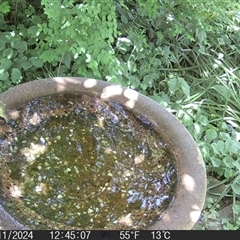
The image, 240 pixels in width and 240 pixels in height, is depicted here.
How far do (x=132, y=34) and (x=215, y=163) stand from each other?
1148 millimetres

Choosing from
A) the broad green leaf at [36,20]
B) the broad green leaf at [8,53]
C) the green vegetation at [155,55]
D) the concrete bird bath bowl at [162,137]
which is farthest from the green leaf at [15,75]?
the concrete bird bath bowl at [162,137]

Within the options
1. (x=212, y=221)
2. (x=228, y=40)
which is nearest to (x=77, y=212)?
(x=212, y=221)

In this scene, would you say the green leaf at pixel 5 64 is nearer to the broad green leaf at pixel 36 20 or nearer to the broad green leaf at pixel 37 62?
the broad green leaf at pixel 37 62

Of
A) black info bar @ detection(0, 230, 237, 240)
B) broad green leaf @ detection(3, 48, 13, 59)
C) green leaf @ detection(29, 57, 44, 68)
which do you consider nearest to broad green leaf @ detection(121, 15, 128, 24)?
green leaf @ detection(29, 57, 44, 68)

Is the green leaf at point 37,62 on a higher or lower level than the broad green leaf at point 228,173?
higher

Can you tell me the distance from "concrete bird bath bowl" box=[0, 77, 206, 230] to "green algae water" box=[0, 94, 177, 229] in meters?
0.03

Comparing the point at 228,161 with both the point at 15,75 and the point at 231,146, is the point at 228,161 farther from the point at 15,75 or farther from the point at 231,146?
the point at 15,75

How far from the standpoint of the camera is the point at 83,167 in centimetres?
215

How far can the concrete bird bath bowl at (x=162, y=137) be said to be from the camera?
1920mm

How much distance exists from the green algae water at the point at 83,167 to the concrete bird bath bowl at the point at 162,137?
28 mm

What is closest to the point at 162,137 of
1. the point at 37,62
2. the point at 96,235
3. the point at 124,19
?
the point at 96,235

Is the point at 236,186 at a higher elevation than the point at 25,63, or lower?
lower

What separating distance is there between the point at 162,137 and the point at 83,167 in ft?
1.48

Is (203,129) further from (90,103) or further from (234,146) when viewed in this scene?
(90,103)
